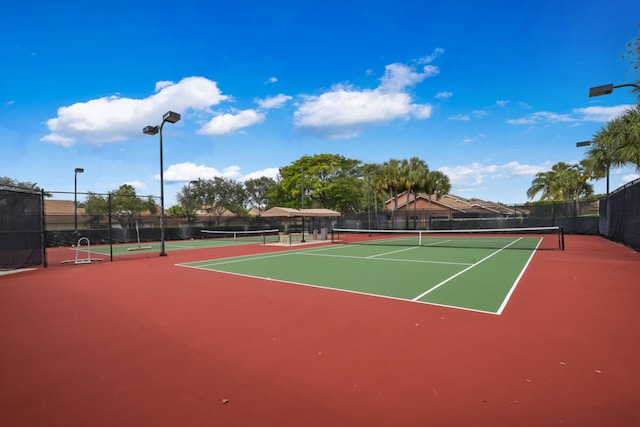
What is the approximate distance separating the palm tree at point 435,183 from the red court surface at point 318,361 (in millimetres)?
30348

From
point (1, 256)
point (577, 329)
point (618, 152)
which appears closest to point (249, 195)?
point (1, 256)

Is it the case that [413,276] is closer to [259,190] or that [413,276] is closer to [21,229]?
[21,229]

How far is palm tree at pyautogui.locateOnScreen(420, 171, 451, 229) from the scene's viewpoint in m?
36.8

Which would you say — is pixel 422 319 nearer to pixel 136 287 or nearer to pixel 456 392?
pixel 456 392

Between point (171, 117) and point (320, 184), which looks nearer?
point (171, 117)

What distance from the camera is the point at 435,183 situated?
39.1 metres

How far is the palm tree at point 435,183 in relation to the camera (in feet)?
121

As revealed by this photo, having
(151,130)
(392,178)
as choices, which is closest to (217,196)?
(392,178)

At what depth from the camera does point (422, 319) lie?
551 cm

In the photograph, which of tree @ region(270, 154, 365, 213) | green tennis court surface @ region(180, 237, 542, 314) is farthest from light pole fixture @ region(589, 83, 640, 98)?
tree @ region(270, 154, 365, 213)

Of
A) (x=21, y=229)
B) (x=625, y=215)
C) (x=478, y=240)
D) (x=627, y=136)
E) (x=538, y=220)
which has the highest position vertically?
(x=627, y=136)

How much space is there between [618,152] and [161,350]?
16578mm

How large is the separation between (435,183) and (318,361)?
37973 millimetres

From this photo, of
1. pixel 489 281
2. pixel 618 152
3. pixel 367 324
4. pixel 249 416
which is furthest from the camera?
pixel 618 152
